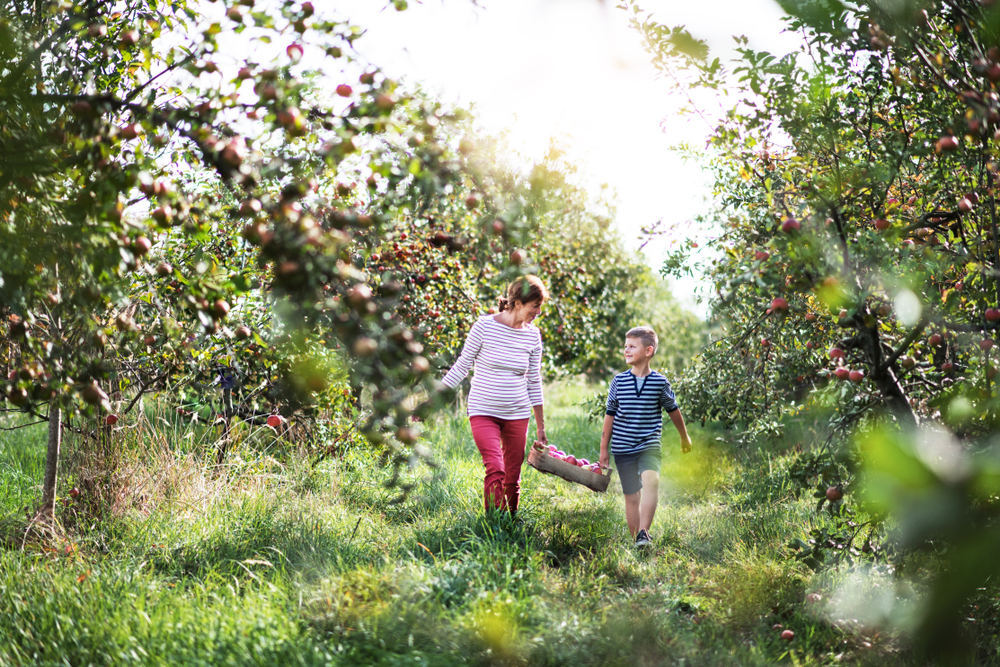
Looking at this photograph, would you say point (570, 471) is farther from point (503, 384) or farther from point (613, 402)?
point (503, 384)

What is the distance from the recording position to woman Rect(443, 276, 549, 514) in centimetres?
464

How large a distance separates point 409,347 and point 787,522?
359cm

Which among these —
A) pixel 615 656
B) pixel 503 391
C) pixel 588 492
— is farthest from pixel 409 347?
pixel 588 492

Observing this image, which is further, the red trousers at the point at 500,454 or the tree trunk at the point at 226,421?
the tree trunk at the point at 226,421

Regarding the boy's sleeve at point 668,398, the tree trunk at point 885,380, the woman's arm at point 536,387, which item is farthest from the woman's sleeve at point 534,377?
the tree trunk at point 885,380

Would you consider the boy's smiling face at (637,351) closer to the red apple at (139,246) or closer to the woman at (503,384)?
the woman at (503,384)

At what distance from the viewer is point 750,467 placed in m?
6.52

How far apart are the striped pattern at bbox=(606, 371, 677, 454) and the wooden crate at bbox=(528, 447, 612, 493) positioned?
0.24 meters

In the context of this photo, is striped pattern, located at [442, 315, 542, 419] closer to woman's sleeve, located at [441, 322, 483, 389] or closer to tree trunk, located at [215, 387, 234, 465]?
woman's sleeve, located at [441, 322, 483, 389]

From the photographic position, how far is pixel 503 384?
186 inches

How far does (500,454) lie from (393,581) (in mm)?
1342

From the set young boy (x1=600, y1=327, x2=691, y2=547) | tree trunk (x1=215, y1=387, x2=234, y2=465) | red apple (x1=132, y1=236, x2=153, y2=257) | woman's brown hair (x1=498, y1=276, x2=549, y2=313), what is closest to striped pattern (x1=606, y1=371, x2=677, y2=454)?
young boy (x1=600, y1=327, x2=691, y2=547)

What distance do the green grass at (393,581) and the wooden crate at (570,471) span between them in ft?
0.80

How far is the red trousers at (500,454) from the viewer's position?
4.61 metres
